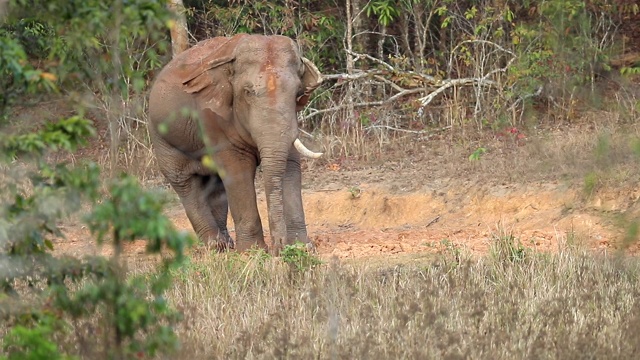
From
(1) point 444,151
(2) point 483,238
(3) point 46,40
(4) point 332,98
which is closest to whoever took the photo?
(3) point 46,40

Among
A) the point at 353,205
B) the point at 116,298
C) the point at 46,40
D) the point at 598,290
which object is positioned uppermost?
the point at 46,40

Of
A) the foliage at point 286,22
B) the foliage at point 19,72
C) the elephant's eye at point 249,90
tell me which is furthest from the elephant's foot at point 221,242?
the foliage at point 19,72

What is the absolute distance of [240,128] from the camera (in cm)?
1124

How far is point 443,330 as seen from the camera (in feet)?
21.6

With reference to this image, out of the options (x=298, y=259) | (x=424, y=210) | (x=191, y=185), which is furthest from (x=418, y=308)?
(x=424, y=210)

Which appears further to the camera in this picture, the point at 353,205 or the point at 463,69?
the point at 463,69

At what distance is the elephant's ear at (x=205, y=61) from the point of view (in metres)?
11.2

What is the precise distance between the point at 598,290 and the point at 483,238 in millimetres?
3573

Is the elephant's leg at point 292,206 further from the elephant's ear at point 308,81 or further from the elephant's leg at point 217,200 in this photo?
the elephant's leg at point 217,200

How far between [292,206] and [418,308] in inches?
177

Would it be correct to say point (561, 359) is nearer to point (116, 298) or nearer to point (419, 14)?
point (116, 298)

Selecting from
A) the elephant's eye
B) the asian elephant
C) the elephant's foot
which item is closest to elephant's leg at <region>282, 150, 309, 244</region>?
the asian elephant

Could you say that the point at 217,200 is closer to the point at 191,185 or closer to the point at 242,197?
the point at 191,185

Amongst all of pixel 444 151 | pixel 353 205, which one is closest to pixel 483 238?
pixel 353 205
